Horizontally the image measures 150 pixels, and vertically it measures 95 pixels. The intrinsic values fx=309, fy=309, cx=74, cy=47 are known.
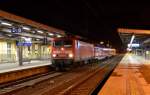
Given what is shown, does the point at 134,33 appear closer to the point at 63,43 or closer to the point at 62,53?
the point at 63,43

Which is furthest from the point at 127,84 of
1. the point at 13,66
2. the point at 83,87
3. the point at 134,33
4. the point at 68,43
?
the point at 134,33

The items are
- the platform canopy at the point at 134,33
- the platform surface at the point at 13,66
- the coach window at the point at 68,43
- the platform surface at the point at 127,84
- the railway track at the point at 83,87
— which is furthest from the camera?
the platform canopy at the point at 134,33

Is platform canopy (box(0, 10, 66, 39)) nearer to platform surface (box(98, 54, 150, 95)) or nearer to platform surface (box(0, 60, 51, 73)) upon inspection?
platform surface (box(0, 60, 51, 73))

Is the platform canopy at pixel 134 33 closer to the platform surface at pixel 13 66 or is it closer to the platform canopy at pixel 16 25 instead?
the platform canopy at pixel 16 25

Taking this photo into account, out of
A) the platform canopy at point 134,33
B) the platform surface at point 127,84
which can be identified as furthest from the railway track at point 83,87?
the platform canopy at point 134,33

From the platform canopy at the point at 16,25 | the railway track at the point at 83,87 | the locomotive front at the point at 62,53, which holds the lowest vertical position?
the railway track at the point at 83,87

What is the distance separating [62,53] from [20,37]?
5.76 meters

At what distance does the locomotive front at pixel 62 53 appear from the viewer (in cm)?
2858

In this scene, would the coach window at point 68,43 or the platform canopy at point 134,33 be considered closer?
the coach window at point 68,43

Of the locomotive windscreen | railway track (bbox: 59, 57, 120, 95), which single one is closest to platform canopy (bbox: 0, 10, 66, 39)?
the locomotive windscreen

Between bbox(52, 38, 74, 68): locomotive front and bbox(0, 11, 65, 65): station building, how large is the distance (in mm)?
1756

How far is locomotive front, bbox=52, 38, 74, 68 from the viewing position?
28.6 m

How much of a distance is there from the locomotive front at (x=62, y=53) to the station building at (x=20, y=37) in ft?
5.76

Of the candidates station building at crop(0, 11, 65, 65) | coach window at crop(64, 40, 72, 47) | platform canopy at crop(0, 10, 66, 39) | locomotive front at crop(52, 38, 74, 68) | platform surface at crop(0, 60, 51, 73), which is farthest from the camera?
coach window at crop(64, 40, 72, 47)
